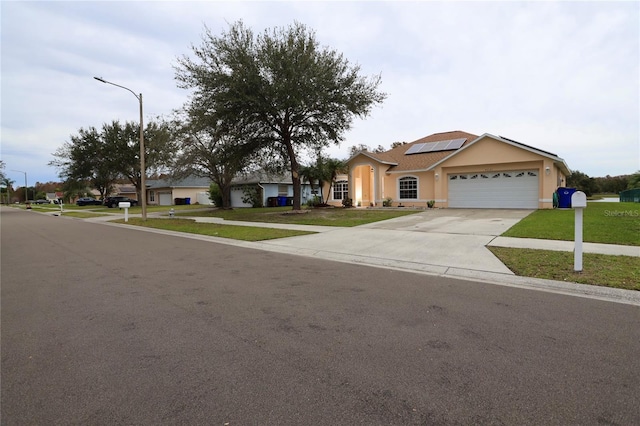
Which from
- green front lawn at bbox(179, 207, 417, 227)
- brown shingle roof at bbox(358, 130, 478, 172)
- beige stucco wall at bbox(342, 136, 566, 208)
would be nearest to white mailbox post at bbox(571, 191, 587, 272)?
green front lawn at bbox(179, 207, 417, 227)

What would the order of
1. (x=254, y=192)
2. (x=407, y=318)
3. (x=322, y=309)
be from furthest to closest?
(x=254, y=192), (x=322, y=309), (x=407, y=318)

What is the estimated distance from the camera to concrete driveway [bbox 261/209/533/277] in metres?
7.37

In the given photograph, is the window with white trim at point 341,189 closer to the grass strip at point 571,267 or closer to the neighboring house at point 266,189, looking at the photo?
the neighboring house at point 266,189

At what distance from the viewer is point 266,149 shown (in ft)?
74.8

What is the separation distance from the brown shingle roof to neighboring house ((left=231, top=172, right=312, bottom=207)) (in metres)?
9.34

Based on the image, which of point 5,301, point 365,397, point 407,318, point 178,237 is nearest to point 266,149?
point 178,237

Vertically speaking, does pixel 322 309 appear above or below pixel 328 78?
below

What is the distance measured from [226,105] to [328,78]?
5681mm

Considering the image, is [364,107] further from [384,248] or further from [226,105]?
[384,248]

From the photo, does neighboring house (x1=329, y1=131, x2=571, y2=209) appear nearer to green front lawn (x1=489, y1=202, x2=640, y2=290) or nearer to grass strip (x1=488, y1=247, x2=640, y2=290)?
green front lawn (x1=489, y1=202, x2=640, y2=290)

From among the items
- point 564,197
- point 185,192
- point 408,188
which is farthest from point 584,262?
point 185,192

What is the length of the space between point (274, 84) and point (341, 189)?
12.8 meters

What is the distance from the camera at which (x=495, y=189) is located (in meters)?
22.3

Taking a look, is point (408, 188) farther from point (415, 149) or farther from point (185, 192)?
point (185, 192)
